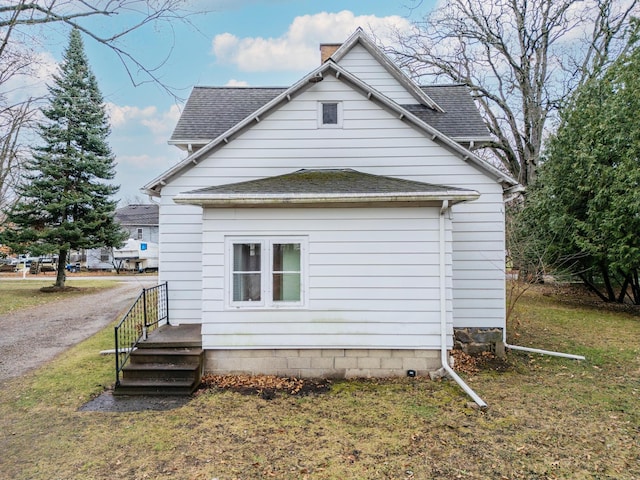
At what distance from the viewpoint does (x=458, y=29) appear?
18.8 metres

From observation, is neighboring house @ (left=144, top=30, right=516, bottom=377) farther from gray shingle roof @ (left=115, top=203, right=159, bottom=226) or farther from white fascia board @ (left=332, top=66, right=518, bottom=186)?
gray shingle roof @ (left=115, top=203, right=159, bottom=226)

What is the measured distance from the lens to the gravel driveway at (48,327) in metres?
7.86

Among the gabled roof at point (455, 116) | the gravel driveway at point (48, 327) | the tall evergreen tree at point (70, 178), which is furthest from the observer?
the tall evergreen tree at point (70, 178)

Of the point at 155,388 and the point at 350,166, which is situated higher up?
the point at 350,166

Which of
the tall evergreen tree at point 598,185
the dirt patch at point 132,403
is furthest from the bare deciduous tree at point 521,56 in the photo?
the dirt patch at point 132,403

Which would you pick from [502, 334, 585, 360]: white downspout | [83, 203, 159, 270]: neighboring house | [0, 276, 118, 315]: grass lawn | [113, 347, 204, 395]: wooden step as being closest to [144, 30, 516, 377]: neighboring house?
[113, 347, 204, 395]: wooden step

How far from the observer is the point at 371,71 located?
9.07 meters

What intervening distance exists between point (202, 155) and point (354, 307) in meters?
4.58

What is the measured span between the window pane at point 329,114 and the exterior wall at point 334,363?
474cm

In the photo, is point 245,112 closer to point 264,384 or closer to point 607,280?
point 264,384

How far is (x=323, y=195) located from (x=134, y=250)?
103 ft

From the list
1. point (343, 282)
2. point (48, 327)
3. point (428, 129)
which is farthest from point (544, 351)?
point (48, 327)

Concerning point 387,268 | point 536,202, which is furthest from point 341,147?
point 536,202

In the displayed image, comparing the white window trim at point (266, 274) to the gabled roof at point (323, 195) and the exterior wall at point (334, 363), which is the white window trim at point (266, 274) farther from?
the exterior wall at point (334, 363)
